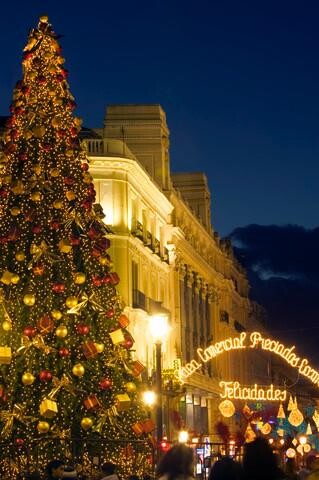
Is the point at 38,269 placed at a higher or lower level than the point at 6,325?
higher

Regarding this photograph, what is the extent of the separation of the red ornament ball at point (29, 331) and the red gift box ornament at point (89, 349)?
3.30 ft

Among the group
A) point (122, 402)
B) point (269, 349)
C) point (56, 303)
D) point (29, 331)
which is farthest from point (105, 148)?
point (29, 331)

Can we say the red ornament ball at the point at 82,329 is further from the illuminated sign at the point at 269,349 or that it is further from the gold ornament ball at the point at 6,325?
the illuminated sign at the point at 269,349

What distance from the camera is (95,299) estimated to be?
23203 millimetres

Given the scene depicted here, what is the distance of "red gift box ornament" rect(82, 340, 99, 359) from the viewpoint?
2245 centimetres

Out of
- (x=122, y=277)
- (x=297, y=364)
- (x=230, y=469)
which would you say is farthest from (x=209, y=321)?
(x=230, y=469)

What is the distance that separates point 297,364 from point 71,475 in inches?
1002

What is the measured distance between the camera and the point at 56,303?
22766 mm

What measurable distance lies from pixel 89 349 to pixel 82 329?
423mm

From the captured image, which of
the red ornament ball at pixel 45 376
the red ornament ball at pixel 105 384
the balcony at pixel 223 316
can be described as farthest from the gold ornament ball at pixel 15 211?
the balcony at pixel 223 316

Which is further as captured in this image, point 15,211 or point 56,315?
point 15,211

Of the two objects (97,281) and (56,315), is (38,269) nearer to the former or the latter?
(56,315)

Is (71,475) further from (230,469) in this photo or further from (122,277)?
(122,277)

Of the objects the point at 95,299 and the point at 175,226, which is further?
the point at 175,226
